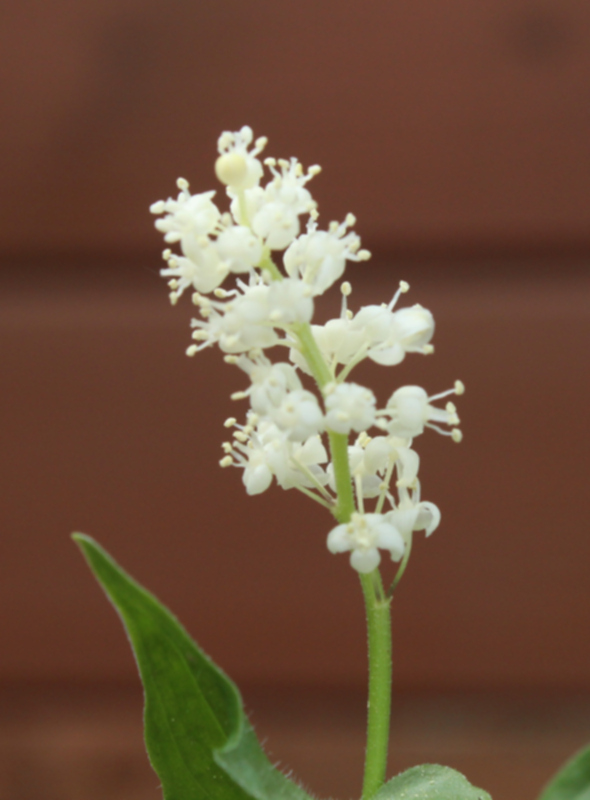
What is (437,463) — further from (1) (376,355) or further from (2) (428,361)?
(1) (376,355)

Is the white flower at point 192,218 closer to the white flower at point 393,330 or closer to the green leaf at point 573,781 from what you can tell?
the white flower at point 393,330

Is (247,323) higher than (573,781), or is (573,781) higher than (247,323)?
(247,323)

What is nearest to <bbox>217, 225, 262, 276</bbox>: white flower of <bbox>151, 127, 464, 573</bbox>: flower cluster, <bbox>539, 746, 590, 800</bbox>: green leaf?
<bbox>151, 127, 464, 573</bbox>: flower cluster

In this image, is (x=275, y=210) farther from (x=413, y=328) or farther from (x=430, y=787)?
(x=430, y=787)

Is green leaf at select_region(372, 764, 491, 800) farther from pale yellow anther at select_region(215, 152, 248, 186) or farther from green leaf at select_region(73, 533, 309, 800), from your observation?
pale yellow anther at select_region(215, 152, 248, 186)

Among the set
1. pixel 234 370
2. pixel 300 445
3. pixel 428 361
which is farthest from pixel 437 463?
pixel 300 445

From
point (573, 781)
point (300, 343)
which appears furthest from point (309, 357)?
point (573, 781)

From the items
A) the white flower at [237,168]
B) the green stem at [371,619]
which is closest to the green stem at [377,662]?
the green stem at [371,619]
